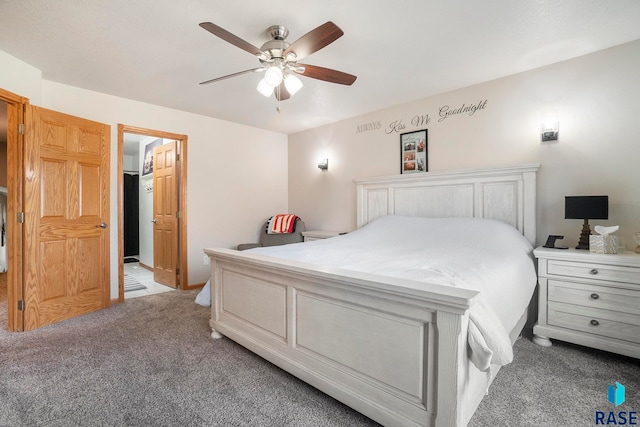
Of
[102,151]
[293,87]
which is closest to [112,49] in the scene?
[102,151]

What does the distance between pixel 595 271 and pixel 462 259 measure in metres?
0.99

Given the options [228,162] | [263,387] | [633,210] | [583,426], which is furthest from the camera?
[228,162]

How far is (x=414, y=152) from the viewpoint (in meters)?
3.56

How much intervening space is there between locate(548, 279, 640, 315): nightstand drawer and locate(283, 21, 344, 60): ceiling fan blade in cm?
237

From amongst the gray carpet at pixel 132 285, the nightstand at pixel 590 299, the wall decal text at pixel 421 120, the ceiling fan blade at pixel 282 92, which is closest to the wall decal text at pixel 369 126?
the wall decal text at pixel 421 120

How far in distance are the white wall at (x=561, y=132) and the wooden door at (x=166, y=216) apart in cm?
282

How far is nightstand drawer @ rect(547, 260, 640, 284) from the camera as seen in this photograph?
202 centimetres

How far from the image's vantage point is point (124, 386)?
5.85 feet

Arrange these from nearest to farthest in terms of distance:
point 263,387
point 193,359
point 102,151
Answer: point 263,387 < point 193,359 < point 102,151

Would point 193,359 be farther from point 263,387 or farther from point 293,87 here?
point 293,87

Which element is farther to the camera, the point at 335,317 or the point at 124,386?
the point at 124,386

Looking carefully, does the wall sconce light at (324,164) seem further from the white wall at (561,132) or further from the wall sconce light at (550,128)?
the wall sconce light at (550,128)

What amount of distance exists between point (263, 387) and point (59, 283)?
7.89ft

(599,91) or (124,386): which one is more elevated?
(599,91)
